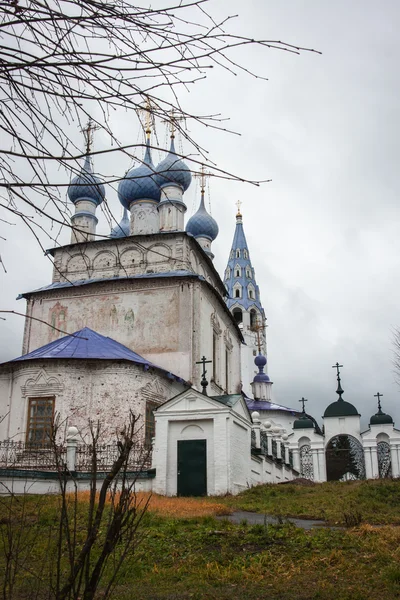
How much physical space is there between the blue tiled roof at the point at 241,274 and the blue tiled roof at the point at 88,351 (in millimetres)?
30971

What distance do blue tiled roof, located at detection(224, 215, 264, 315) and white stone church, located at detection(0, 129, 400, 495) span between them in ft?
76.8

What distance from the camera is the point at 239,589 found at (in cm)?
548

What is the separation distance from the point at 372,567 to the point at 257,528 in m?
2.00

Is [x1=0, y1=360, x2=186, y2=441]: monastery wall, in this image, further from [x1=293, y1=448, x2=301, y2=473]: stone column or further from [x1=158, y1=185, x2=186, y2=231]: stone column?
[x1=293, y1=448, x2=301, y2=473]: stone column

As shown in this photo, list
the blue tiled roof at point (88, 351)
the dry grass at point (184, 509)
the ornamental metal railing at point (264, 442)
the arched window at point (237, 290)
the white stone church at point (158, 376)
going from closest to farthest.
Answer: the dry grass at point (184, 509) → the white stone church at point (158, 376) → the blue tiled roof at point (88, 351) → the ornamental metal railing at point (264, 442) → the arched window at point (237, 290)

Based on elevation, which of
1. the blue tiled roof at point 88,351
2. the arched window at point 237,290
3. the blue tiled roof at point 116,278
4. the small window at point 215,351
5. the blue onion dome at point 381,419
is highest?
the arched window at point 237,290

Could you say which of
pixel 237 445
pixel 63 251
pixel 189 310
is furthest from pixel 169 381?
pixel 63 251

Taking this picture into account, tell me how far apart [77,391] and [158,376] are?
2.44m

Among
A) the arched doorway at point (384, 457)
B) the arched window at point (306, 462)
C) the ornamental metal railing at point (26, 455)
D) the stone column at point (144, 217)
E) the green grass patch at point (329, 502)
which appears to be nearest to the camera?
the green grass patch at point (329, 502)

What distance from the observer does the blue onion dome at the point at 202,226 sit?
99.7 ft

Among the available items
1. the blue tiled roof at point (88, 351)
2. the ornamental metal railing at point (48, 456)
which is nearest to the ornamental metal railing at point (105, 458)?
the ornamental metal railing at point (48, 456)

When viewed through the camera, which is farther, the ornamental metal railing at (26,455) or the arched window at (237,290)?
the arched window at (237,290)

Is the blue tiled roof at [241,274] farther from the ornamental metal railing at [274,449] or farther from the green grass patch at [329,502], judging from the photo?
the green grass patch at [329,502]

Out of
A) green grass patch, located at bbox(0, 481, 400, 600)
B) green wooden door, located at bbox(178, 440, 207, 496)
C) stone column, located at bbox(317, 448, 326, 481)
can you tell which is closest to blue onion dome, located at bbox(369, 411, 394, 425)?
stone column, located at bbox(317, 448, 326, 481)
